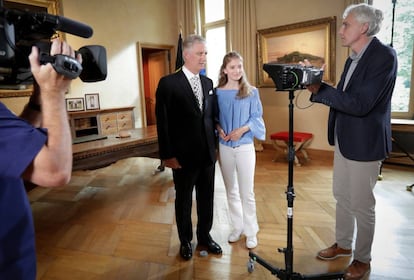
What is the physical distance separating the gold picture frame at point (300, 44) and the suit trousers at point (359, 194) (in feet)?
10.3

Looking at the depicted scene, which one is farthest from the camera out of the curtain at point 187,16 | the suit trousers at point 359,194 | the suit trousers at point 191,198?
the curtain at point 187,16

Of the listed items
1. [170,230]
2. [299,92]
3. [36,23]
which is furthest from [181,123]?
[299,92]

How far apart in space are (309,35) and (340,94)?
3526 mm

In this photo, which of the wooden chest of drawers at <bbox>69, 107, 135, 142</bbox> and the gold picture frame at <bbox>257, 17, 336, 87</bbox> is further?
the wooden chest of drawers at <bbox>69, 107, 135, 142</bbox>

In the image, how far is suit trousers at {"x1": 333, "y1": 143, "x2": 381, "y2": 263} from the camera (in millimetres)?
1713

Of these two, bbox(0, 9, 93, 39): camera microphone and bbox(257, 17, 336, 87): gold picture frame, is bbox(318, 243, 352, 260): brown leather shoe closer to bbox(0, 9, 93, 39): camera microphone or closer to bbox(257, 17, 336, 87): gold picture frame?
bbox(0, 9, 93, 39): camera microphone

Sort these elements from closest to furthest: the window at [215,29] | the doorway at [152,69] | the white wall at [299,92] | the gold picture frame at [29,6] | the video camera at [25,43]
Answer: the video camera at [25,43]
the gold picture frame at [29,6]
the white wall at [299,92]
the window at [215,29]
the doorway at [152,69]

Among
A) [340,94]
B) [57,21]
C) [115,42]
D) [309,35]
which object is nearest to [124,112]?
[115,42]

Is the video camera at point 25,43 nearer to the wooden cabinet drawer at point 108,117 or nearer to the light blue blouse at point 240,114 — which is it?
the light blue blouse at point 240,114

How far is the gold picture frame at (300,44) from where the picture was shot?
4570 millimetres

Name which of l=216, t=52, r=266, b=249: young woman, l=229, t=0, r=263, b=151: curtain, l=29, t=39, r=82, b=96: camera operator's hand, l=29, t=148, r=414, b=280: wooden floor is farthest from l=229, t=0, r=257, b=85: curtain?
l=29, t=39, r=82, b=96: camera operator's hand

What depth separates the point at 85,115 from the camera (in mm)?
5121

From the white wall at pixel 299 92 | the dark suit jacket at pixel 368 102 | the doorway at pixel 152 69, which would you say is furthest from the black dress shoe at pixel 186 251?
the doorway at pixel 152 69

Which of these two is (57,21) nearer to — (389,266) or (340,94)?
(340,94)
